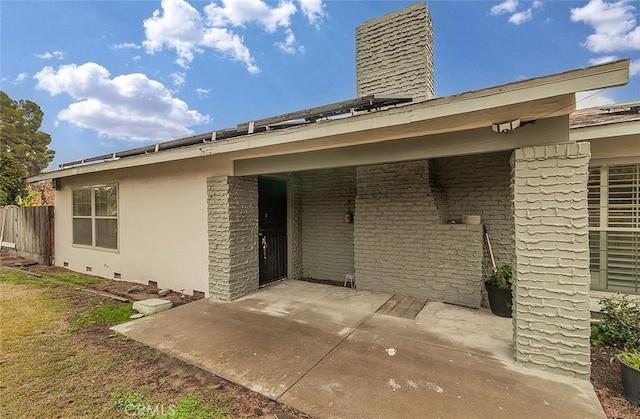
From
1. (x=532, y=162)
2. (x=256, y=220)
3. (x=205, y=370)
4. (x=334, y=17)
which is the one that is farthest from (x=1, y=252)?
(x=532, y=162)

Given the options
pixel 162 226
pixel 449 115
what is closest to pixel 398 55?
pixel 449 115

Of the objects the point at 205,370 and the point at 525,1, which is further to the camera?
the point at 525,1

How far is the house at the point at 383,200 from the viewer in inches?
105

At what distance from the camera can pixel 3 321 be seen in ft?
13.9

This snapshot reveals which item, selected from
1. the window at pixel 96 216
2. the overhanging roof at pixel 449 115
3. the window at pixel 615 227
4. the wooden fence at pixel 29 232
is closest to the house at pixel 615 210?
the window at pixel 615 227

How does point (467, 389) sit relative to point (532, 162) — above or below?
below

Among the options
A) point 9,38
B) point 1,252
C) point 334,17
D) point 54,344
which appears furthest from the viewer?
point 1,252

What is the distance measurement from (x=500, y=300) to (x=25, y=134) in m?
35.1

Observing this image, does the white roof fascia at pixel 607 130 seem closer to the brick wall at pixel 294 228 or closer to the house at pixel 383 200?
the house at pixel 383 200

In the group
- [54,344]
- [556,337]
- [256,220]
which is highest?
[256,220]

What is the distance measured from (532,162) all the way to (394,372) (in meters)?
2.55

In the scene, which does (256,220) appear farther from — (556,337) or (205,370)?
(556,337)

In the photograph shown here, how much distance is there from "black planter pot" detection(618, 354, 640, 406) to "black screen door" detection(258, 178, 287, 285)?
527 cm

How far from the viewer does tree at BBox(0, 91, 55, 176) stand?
72.8ft
